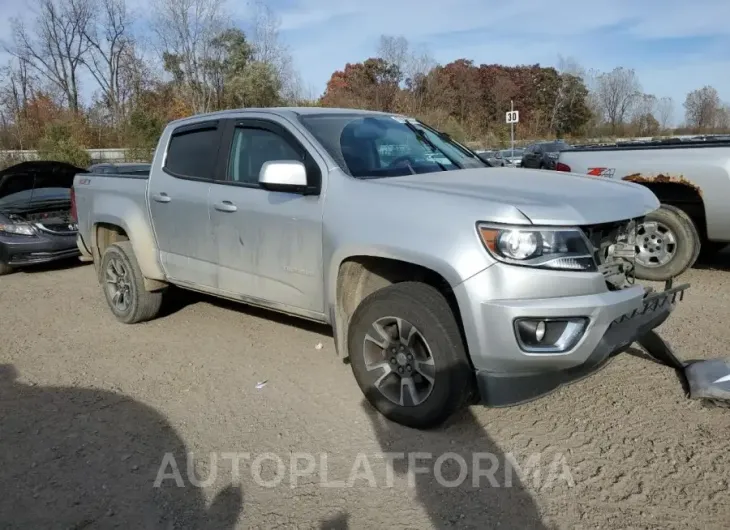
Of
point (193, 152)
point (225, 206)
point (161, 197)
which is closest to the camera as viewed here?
point (225, 206)

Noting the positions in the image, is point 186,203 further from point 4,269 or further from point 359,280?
point 4,269

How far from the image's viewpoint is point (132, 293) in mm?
5750

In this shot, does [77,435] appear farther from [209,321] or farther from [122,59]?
[122,59]

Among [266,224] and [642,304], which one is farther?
[266,224]

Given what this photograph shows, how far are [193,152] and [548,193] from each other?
9.82ft

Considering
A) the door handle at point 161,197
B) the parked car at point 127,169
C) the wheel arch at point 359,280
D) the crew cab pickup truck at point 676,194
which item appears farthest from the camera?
the parked car at point 127,169

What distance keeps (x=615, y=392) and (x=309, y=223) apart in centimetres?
228

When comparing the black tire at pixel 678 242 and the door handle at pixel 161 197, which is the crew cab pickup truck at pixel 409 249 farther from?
the black tire at pixel 678 242

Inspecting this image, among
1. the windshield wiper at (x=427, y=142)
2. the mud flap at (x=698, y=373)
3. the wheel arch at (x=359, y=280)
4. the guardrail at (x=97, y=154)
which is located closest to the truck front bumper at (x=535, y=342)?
the wheel arch at (x=359, y=280)

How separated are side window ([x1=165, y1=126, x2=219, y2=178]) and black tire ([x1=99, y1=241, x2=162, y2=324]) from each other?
1.01 meters

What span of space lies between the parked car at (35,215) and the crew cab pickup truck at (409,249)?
4.35 meters

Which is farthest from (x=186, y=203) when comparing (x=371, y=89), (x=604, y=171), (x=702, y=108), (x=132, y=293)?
(x=702, y=108)

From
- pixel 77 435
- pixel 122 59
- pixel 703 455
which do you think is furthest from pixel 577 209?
pixel 122 59

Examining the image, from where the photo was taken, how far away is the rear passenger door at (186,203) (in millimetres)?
4836
